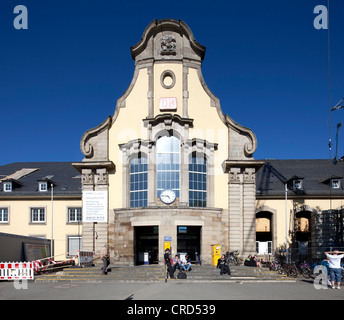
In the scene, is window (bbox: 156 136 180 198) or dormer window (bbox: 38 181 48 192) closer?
window (bbox: 156 136 180 198)

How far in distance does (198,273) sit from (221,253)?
259 inches

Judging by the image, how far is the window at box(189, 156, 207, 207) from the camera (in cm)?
3466

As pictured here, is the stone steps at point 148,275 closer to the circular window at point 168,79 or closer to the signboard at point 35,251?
the signboard at point 35,251

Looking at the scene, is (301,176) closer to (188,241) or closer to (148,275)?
(188,241)

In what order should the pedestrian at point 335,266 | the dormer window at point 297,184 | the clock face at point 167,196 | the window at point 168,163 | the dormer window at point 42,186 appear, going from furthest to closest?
the dormer window at point 42,186
the dormer window at point 297,184
the window at point 168,163
the clock face at point 167,196
the pedestrian at point 335,266

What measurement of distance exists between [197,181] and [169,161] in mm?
2509

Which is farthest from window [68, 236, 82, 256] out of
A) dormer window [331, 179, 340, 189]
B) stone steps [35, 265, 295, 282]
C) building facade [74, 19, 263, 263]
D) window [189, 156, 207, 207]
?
dormer window [331, 179, 340, 189]

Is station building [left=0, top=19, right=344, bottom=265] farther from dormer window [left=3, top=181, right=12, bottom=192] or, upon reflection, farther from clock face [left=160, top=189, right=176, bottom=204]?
dormer window [left=3, top=181, right=12, bottom=192]

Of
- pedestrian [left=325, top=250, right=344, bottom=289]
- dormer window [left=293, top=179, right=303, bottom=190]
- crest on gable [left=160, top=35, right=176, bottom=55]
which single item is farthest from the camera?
dormer window [left=293, top=179, right=303, bottom=190]

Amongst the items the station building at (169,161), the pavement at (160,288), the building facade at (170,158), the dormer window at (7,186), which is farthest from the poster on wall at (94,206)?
the dormer window at (7,186)

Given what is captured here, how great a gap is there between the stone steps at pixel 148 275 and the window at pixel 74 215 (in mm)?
18197

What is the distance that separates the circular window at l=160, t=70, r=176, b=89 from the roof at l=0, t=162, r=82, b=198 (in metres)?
16.5

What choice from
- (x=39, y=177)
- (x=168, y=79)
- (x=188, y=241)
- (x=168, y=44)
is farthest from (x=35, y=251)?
(x=168, y=44)

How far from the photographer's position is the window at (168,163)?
34531mm
